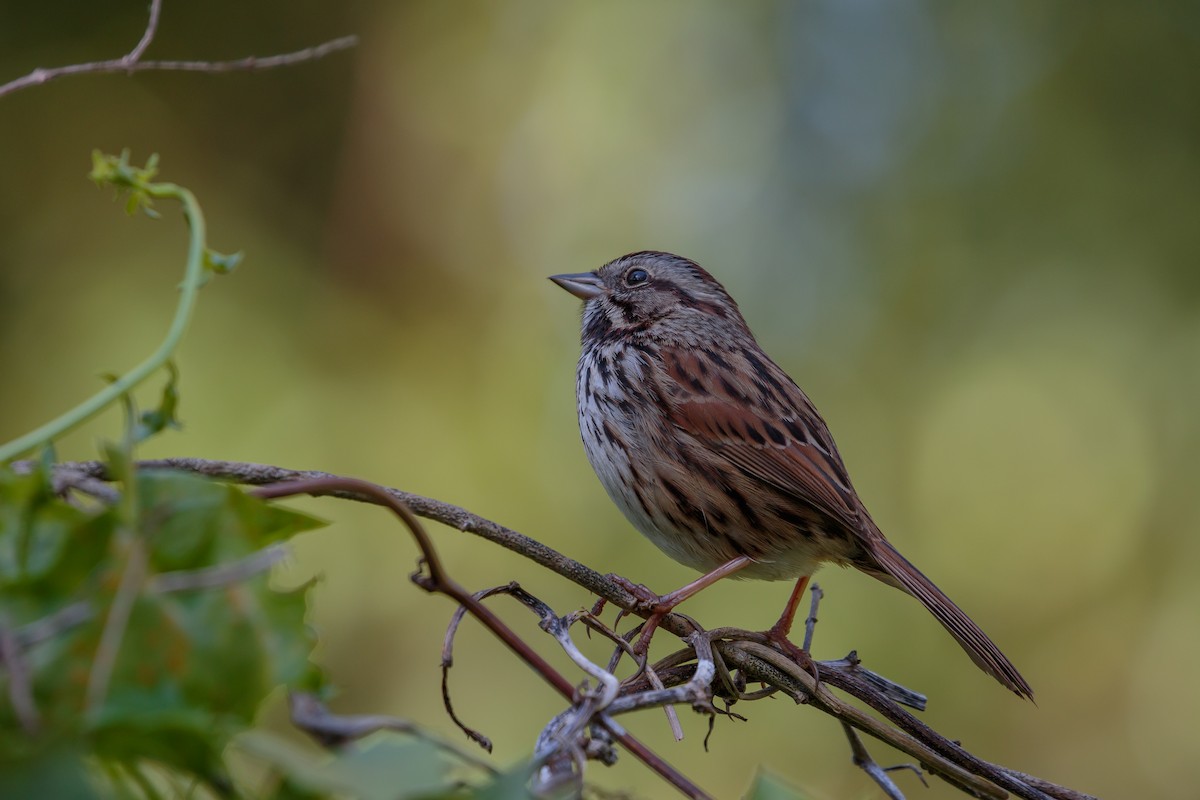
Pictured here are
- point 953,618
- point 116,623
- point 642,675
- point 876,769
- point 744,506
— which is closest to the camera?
point 116,623

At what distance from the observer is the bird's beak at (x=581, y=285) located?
3627 millimetres

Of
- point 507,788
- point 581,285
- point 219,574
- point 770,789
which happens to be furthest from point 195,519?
point 581,285

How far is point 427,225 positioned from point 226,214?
85cm

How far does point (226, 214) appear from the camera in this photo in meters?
4.88

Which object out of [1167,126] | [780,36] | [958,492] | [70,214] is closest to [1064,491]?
[958,492]

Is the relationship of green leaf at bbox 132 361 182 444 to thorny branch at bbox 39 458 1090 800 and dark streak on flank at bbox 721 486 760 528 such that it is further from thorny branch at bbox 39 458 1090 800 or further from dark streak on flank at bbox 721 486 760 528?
dark streak on flank at bbox 721 486 760 528

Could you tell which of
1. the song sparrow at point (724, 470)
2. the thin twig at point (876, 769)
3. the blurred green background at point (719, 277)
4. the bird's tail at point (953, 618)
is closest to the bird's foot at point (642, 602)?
the thin twig at point (876, 769)

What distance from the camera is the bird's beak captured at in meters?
3.63

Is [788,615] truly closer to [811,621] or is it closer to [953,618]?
[953,618]

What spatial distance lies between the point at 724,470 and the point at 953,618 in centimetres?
66

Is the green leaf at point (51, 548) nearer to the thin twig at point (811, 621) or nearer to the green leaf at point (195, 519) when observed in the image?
the green leaf at point (195, 519)

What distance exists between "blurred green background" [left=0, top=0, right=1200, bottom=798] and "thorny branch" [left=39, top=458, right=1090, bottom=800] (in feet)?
8.11

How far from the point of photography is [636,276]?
12.1 feet

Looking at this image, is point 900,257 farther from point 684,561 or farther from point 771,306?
point 684,561
